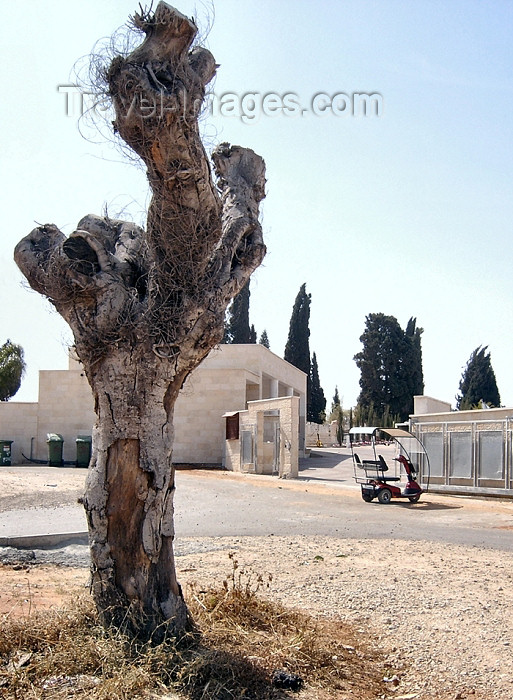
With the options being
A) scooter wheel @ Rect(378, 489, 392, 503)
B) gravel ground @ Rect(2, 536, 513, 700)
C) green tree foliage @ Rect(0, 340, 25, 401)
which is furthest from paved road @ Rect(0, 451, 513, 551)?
green tree foliage @ Rect(0, 340, 25, 401)

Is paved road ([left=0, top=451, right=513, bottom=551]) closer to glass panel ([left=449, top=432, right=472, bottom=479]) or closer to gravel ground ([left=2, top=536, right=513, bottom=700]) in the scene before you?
glass panel ([left=449, top=432, right=472, bottom=479])

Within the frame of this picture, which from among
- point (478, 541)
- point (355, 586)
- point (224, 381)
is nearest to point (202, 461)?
point (224, 381)

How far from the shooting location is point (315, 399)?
64.1 m

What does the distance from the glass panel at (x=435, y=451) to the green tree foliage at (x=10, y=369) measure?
1508 inches

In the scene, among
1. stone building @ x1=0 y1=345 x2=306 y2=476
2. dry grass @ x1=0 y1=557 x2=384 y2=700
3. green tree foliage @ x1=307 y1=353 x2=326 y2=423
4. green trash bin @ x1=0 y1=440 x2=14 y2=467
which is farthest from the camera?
green tree foliage @ x1=307 y1=353 x2=326 y2=423

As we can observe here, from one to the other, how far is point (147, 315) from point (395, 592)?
14.9 feet

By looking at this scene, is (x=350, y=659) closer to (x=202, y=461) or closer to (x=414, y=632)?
(x=414, y=632)

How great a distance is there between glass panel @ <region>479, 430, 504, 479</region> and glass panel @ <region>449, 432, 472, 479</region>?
1.33ft

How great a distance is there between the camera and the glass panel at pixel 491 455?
1962 cm

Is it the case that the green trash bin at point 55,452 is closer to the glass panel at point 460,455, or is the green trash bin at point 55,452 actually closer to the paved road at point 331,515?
the paved road at point 331,515

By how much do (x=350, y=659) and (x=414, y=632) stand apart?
1033 millimetres

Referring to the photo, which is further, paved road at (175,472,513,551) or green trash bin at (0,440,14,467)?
green trash bin at (0,440,14,467)

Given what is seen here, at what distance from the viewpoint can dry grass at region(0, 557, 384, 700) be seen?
14.9 ft

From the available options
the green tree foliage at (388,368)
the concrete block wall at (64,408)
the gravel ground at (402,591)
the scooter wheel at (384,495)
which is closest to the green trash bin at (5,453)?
the concrete block wall at (64,408)
